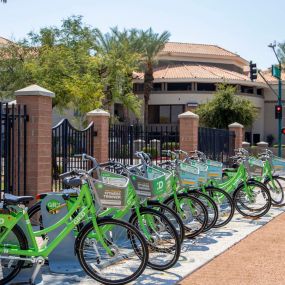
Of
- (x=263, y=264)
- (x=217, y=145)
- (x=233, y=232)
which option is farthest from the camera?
(x=217, y=145)

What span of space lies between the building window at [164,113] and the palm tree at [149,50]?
3.12 m

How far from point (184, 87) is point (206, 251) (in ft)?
143

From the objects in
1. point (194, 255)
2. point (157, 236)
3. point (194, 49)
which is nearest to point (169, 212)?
point (157, 236)

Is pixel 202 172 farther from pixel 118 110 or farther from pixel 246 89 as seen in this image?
pixel 246 89

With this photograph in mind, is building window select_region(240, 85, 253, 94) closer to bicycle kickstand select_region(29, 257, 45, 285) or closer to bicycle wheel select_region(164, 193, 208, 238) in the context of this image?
bicycle wheel select_region(164, 193, 208, 238)

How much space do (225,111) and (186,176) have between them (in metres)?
34.6

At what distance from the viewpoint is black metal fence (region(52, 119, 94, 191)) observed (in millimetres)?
9359

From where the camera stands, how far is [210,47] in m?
59.6

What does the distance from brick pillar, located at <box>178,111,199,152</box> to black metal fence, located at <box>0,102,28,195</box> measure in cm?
671

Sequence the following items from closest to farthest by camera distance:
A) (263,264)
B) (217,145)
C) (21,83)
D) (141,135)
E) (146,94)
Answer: (263,264)
(141,135)
(217,145)
(21,83)
(146,94)

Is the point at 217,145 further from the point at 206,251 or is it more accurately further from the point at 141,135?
the point at 206,251

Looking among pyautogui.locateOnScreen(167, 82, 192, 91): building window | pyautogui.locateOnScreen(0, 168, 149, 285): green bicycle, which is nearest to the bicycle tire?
pyautogui.locateOnScreen(0, 168, 149, 285): green bicycle

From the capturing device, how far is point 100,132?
1073cm

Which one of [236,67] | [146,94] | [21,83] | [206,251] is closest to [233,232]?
[206,251]
